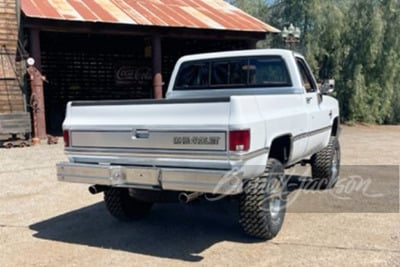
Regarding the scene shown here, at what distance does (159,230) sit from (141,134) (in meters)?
1.40

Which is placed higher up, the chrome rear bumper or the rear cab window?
the rear cab window

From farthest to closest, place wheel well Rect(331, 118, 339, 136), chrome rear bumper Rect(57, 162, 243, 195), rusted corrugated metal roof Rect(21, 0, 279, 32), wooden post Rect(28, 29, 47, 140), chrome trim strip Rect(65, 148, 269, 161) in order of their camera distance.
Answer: rusted corrugated metal roof Rect(21, 0, 279, 32)
wooden post Rect(28, 29, 47, 140)
wheel well Rect(331, 118, 339, 136)
chrome trim strip Rect(65, 148, 269, 161)
chrome rear bumper Rect(57, 162, 243, 195)

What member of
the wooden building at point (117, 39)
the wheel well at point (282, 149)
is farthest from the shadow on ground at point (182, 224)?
the wooden building at point (117, 39)

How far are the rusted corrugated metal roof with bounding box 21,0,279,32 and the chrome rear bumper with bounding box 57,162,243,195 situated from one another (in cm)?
927

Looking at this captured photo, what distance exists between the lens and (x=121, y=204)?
529 cm

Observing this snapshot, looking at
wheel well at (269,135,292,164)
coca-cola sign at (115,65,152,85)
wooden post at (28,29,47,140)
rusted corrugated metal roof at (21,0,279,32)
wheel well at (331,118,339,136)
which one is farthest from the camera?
coca-cola sign at (115,65,152,85)

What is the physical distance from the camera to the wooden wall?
13430 mm

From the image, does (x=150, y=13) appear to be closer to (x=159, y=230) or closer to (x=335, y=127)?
(x=335, y=127)

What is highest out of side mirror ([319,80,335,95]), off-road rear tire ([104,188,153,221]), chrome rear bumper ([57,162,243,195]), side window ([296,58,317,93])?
side window ([296,58,317,93])

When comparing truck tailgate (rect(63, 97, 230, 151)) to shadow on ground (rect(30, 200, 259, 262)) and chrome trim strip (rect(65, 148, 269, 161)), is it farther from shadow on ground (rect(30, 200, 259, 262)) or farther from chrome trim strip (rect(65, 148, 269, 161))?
shadow on ground (rect(30, 200, 259, 262))

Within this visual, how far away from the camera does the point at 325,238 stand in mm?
4613

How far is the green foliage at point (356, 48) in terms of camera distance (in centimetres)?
2180

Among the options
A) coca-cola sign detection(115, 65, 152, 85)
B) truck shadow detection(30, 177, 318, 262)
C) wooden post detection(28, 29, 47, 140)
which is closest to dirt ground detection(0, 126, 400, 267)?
truck shadow detection(30, 177, 318, 262)
